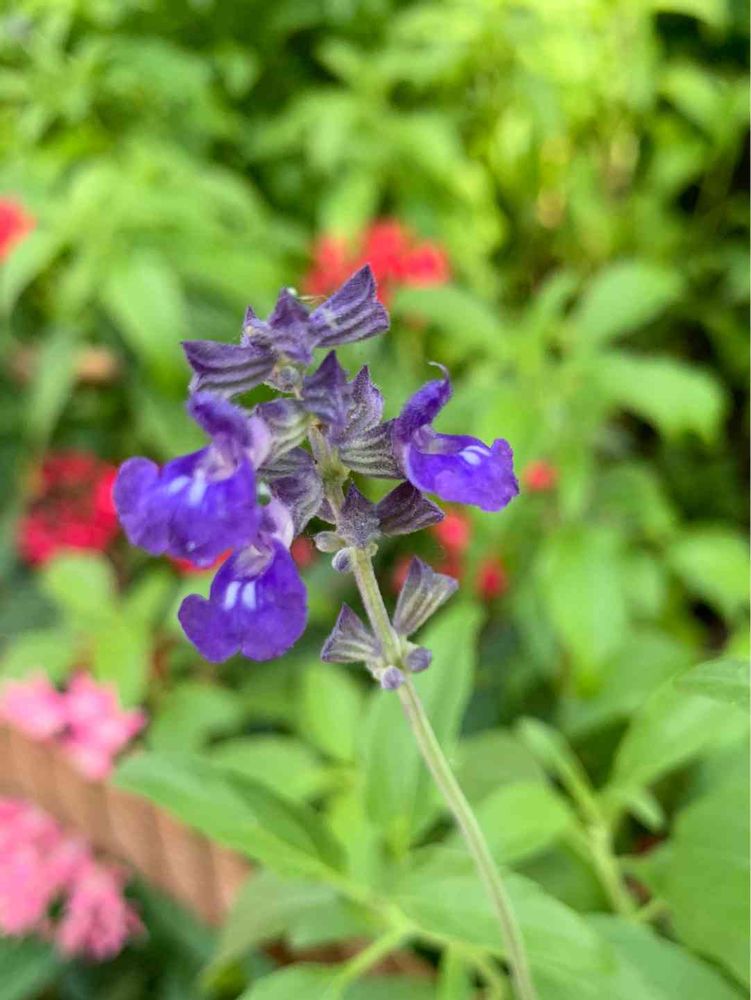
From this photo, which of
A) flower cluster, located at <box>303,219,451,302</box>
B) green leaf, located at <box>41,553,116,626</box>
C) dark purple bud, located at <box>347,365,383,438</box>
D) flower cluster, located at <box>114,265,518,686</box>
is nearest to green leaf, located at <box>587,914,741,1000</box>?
flower cluster, located at <box>114,265,518,686</box>

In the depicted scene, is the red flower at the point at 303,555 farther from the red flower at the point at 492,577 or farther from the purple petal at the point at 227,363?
the purple petal at the point at 227,363

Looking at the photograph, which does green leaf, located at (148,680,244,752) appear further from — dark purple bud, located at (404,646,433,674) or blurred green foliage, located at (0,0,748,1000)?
dark purple bud, located at (404,646,433,674)

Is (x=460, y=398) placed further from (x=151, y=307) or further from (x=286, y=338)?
(x=286, y=338)

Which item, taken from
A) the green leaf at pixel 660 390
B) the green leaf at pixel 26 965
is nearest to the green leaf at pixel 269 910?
the green leaf at pixel 26 965

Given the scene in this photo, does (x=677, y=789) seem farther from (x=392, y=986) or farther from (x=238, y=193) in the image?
(x=238, y=193)

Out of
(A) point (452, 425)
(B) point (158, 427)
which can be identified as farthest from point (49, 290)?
(A) point (452, 425)

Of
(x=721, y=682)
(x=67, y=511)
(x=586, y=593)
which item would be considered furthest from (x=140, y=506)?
(x=67, y=511)
